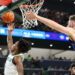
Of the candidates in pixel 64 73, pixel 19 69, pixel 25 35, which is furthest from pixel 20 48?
pixel 25 35

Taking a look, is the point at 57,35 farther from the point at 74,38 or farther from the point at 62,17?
the point at 74,38

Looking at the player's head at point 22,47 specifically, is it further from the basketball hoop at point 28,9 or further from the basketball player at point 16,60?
the basketball hoop at point 28,9

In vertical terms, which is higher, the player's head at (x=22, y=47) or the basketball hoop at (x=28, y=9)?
Answer: the basketball hoop at (x=28, y=9)

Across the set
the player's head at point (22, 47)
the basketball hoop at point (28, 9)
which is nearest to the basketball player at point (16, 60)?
the player's head at point (22, 47)

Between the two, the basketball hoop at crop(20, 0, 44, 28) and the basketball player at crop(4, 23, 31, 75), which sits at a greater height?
the basketball hoop at crop(20, 0, 44, 28)

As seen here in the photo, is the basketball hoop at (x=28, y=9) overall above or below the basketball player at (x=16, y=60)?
above

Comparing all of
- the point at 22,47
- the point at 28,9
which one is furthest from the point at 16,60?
the point at 28,9

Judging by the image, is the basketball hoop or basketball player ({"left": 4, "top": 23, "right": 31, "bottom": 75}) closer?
basketball player ({"left": 4, "top": 23, "right": 31, "bottom": 75})

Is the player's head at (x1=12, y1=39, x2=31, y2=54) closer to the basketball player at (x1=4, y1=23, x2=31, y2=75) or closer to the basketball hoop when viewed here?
the basketball player at (x1=4, y1=23, x2=31, y2=75)

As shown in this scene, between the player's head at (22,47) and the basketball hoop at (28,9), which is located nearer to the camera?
the player's head at (22,47)

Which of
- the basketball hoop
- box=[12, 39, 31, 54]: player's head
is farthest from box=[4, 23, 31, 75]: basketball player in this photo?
the basketball hoop

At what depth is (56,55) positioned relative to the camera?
20609 mm

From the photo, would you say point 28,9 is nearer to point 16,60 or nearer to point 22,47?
point 22,47

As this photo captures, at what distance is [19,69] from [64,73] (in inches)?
326
